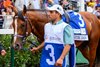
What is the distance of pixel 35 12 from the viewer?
7.52 m

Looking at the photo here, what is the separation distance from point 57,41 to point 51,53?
24 centimetres

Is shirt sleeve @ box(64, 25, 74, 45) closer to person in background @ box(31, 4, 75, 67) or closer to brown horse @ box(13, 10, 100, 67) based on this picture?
person in background @ box(31, 4, 75, 67)

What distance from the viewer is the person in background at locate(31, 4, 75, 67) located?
5.52 meters

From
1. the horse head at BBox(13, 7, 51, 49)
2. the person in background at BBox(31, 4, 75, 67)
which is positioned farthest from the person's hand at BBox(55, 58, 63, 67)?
the horse head at BBox(13, 7, 51, 49)

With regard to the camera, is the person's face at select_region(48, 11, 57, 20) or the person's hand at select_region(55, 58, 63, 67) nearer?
the person's hand at select_region(55, 58, 63, 67)

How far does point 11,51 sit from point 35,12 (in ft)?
3.29

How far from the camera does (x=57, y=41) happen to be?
5691mm

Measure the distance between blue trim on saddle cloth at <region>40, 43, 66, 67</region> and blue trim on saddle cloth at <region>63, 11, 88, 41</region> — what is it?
217cm

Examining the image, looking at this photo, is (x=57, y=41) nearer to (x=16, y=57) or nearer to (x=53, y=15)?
(x=53, y=15)

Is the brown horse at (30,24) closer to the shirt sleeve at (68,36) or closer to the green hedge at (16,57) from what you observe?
the green hedge at (16,57)

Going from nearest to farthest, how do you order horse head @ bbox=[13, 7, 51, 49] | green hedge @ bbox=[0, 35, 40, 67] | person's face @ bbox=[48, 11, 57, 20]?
person's face @ bbox=[48, 11, 57, 20]
horse head @ bbox=[13, 7, 51, 49]
green hedge @ bbox=[0, 35, 40, 67]

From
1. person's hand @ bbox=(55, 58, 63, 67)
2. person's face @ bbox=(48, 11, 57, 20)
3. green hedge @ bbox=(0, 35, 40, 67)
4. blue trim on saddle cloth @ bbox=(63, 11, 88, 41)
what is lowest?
green hedge @ bbox=(0, 35, 40, 67)

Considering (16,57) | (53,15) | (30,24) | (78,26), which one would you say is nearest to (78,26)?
(78,26)

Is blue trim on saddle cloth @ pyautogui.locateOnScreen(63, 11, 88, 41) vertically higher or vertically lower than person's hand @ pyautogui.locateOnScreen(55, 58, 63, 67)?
higher
